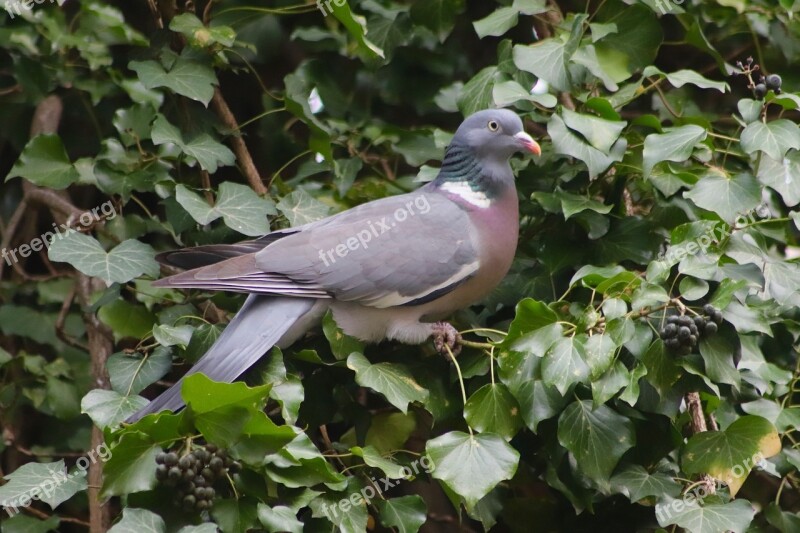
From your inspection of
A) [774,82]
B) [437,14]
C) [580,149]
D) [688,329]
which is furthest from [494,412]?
[437,14]

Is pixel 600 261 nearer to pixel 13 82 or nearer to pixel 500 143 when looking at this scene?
pixel 500 143

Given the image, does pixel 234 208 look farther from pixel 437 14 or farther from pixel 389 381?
pixel 437 14

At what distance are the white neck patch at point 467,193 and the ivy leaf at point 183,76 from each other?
823 mm

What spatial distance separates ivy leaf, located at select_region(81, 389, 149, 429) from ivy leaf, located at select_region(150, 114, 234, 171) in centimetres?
83

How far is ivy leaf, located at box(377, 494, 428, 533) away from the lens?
2514 millimetres

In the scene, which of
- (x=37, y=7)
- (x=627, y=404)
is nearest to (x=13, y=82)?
(x=37, y=7)

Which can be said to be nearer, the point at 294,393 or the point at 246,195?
the point at 294,393

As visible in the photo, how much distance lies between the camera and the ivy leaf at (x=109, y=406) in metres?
2.56

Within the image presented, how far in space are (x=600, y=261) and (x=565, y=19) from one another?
103 cm

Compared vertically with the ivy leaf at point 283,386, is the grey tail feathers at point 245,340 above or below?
above

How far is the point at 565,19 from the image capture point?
3.58 meters

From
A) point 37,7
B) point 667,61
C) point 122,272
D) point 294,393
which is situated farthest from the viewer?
point 667,61

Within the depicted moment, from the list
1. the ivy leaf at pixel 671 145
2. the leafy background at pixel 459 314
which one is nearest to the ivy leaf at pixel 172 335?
the leafy background at pixel 459 314

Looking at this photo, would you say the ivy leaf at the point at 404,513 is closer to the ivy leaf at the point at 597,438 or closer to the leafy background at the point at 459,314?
the leafy background at the point at 459,314
